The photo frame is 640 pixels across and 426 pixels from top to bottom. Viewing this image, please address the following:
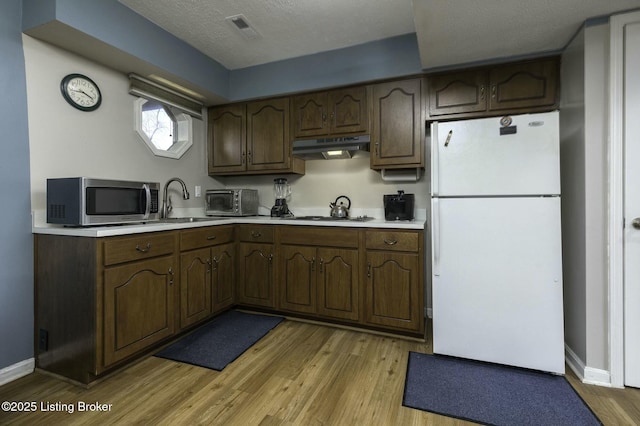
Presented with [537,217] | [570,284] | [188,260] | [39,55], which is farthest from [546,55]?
[39,55]

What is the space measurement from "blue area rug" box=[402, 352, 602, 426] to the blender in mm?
1848

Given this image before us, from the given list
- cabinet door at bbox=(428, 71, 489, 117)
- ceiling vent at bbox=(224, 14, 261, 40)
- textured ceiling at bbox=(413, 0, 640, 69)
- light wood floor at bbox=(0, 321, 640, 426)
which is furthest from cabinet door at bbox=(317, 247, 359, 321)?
ceiling vent at bbox=(224, 14, 261, 40)

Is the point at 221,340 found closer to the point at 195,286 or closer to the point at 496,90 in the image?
the point at 195,286

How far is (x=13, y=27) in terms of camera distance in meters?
1.81

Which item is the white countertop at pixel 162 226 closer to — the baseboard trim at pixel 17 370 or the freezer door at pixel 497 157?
the freezer door at pixel 497 157

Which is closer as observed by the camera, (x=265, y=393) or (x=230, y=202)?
(x=265, y=393)

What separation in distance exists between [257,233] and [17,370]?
5.80ft

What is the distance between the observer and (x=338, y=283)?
2502 millimetres

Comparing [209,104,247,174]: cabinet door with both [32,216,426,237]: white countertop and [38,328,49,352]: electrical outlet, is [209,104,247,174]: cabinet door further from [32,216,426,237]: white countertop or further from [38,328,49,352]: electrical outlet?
[38,328,49,352]: electrical outlet

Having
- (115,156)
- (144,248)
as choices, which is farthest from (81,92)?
(144,248)

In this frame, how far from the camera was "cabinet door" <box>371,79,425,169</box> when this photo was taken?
2498 mm

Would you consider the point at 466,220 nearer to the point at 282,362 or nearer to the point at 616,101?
the point at 616,101

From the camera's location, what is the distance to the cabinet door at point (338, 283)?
2449mm

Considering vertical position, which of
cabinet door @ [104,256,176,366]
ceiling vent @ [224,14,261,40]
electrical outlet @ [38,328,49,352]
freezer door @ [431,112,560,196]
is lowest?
electrical outlet @ [38,328,49,352]
